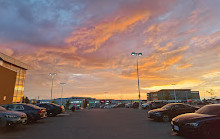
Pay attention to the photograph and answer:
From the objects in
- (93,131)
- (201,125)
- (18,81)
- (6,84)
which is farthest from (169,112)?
(18,81)

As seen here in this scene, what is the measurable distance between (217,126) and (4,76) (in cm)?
3501

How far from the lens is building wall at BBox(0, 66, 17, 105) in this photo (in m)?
28.9

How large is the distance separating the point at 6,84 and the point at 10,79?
6.09 feet

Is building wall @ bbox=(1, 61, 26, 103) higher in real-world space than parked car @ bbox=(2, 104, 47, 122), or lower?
higher

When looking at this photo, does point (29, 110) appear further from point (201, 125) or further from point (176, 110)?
point (176, 110)

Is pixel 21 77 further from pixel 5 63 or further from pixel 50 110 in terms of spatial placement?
pixel 50 110

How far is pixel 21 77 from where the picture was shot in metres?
45.0

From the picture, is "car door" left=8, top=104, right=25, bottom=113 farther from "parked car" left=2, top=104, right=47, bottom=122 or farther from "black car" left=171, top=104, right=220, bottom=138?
"black car" left=171, top=104, right=220, bottom=138

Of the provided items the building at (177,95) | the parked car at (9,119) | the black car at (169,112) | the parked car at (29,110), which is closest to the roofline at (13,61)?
the parked car at (29,110)

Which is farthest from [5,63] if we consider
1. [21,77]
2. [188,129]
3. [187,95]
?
[187,95]

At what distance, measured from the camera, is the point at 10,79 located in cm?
3195

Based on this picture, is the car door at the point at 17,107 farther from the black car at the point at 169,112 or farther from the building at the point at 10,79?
the building at the point at 10,79

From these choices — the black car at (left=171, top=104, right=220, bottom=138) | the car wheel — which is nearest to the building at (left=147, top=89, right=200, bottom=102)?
the car wheel

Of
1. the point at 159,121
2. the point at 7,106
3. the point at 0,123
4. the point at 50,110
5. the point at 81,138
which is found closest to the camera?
the point at 81,138
